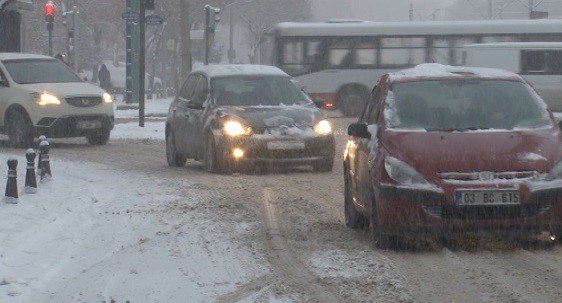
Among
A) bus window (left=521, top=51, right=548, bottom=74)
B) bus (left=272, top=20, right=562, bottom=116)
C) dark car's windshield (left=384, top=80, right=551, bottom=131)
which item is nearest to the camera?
dark car's windshield (left=384, top=80, right=551, bottom=131)

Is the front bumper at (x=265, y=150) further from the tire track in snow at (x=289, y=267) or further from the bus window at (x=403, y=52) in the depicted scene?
the bus window at (x=403, y=52)

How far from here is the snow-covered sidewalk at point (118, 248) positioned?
819cm

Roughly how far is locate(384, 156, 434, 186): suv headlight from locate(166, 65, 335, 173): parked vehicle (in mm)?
7204

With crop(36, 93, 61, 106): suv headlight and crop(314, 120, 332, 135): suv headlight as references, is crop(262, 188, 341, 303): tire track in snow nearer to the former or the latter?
crop(314, 120, 332, 135): suv headlight

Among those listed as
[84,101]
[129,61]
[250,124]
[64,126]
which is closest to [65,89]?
[84,101]

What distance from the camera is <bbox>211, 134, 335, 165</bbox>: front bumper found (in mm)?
16656

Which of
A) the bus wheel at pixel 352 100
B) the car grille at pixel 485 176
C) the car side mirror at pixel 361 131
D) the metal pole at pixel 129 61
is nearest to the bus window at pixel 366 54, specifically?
the bus wheel at pixel 352 100

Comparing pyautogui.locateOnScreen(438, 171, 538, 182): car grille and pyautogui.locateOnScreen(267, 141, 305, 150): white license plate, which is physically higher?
pyautogui.locateOnScreen(438, 171, 538, 182): car grille

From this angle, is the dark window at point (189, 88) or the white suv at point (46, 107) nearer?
the dark window at point (189, 88)

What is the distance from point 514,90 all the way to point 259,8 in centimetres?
8216

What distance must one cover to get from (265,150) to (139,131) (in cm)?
1221

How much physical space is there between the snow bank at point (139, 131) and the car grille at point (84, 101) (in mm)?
3247

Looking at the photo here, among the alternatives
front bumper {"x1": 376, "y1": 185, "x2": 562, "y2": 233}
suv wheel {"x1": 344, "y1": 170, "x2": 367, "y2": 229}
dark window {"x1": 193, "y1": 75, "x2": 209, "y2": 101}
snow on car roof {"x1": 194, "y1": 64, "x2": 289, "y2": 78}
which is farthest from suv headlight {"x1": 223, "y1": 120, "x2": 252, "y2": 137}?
front bumper {"x1": 376, "y1": 185, "x2": 562, "y2": 233}

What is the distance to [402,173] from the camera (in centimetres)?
937
